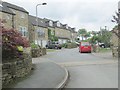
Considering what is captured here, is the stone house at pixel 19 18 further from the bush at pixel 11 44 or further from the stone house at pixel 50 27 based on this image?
the bush at pixel 11 44

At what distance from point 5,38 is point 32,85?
2486mm

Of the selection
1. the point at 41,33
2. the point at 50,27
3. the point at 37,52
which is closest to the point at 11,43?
the point at 37,52

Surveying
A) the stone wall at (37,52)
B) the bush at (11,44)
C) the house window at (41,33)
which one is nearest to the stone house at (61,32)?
the house window at (41,33)

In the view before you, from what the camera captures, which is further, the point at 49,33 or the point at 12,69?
the point at 49,33

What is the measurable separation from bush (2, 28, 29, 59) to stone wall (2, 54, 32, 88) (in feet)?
1.12

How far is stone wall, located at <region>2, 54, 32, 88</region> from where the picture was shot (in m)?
9.54

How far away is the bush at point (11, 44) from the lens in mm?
10898

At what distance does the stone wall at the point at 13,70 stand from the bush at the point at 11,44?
A: 0.34 meters

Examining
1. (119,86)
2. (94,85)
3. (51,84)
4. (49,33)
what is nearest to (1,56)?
(51,84)

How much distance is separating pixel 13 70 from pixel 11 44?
132cm

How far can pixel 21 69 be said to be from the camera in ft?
37.4

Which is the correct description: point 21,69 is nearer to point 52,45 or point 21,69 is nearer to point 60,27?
point 52,45

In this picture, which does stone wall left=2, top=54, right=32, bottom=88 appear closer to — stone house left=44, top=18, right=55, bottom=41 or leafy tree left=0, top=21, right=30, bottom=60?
leafy tree left=0, top=21, right=30, bottom=60

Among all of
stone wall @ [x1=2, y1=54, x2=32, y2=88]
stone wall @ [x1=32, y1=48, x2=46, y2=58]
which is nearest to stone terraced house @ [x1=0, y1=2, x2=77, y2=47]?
stone wall @ [x1=32, y1=48, x2=46, y2=58]
